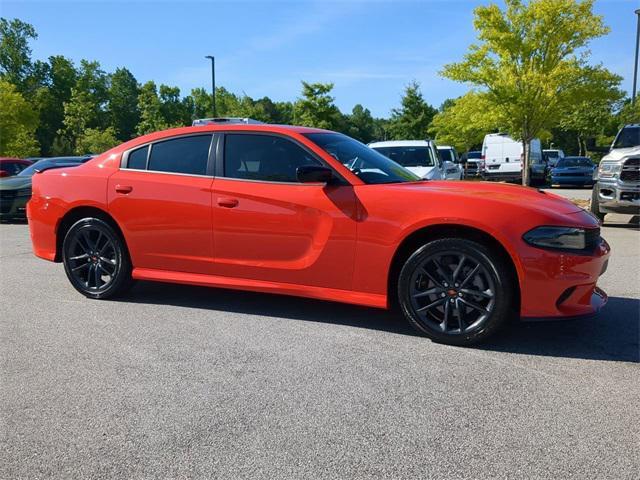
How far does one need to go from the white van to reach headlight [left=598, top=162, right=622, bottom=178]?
13.9m

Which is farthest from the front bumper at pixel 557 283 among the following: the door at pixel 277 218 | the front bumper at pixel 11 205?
the front bumper at pixel 11 205

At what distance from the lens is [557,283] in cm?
358

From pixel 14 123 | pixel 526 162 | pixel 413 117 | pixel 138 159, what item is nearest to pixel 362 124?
pixel 413 117

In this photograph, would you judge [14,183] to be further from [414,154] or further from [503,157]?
[503,157]

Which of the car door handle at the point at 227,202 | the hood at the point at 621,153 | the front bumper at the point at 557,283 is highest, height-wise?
the hood at the point at 621,153

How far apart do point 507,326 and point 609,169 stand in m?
7.24

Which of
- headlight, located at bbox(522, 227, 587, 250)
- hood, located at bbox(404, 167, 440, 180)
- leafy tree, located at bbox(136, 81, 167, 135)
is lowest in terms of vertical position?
headlight, located at bbox(522, 227, 587, 250)

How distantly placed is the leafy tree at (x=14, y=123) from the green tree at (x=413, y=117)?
30.8 m

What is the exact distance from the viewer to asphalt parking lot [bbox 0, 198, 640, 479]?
7.93 feet

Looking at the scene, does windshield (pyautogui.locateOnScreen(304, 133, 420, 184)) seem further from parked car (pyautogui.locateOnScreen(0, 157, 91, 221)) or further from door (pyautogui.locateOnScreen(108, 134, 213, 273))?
parked car (pyautogui.locateOnScreen(0, 157, 91, 221))

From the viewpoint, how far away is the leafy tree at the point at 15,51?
214 ft

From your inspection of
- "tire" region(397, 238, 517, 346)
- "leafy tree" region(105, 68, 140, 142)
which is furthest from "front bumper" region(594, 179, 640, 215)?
"leafy tree" region(105, 68, 140, 142)

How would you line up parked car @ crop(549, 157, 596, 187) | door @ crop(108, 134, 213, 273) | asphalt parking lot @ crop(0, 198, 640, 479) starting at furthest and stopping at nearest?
parked car @ crop(549, 157, 596, 187)
door @ crop(108, 134, 213, 273)
asphalt parking lot @ crop(0, 198, 640, 479)

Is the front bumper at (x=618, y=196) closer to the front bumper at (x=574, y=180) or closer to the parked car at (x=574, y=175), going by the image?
the parked car at (x=574, y=175)
